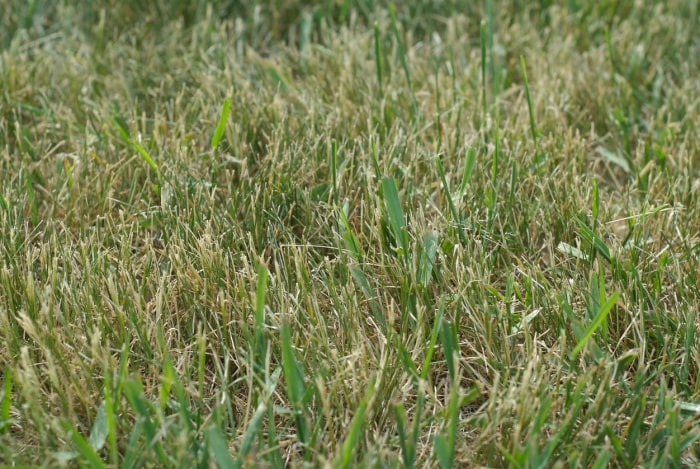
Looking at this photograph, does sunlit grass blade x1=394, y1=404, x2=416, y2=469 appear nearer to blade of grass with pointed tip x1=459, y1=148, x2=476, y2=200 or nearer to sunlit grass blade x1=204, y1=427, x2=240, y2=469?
sunlit grass blade x1=204, y1=427, x2=240, y2=469

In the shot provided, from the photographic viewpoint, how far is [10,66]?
244cm

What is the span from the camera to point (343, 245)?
6.06ft

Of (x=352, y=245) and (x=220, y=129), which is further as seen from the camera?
(x=220, y=129)

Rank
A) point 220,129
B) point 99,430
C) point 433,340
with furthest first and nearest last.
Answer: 1. point 220,129
2. point 433,340
3. point 99,430

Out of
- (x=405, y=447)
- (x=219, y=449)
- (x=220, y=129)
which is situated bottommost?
(x=405, y=447)

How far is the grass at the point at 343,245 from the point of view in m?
1.41

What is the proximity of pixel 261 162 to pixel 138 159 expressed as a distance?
0.30 metres

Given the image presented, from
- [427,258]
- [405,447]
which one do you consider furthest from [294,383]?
[427,258]

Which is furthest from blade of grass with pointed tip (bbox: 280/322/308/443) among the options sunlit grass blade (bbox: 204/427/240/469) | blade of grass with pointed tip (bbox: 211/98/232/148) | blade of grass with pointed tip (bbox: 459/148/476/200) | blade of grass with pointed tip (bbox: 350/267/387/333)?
blade of grass with pointed tip (bbox: 211/98/232/148)

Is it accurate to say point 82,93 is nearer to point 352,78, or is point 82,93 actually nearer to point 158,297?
point 352,78

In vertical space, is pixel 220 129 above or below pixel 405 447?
above

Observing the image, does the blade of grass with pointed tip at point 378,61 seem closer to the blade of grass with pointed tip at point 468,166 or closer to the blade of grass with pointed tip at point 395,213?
the blade of grass with pointed tip at point 468,166

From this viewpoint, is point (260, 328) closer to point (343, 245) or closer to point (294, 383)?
point (294, 383)

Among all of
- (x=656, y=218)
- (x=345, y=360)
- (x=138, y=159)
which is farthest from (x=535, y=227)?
(x=138, y=159)
